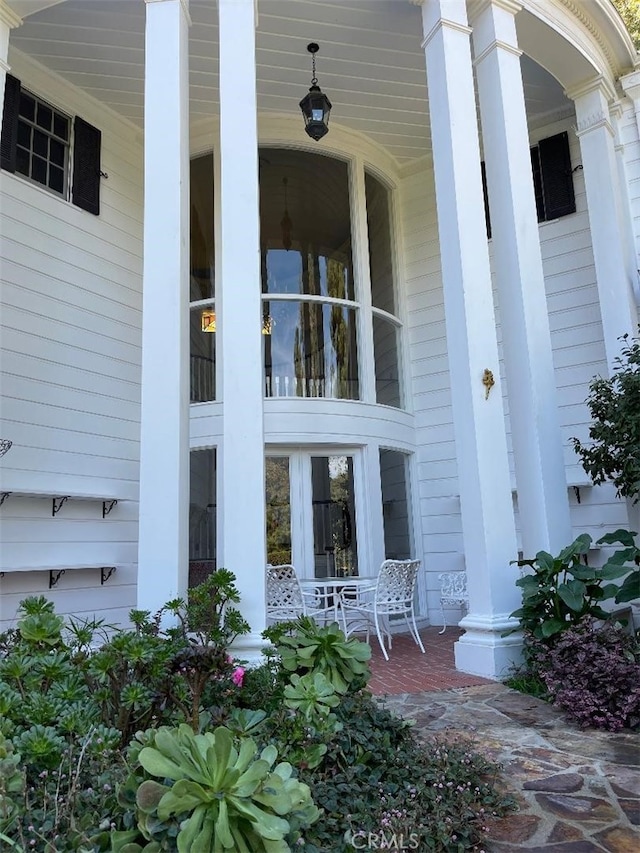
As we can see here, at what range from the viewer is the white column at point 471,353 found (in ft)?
13.1

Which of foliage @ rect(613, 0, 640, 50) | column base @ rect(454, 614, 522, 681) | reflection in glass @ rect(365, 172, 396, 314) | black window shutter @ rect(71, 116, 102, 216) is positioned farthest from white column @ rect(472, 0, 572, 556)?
foliage @ rect(613, 0, 640, 50)

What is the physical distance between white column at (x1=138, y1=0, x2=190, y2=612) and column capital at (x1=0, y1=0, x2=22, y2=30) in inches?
52.2

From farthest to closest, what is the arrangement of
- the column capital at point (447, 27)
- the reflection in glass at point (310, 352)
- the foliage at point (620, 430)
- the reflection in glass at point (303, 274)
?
the reflection in glass at point (303, 274) < the reflection in glass at point (310, 352) < the column capital at point (447, 27) < the foliage at point (620, 430)

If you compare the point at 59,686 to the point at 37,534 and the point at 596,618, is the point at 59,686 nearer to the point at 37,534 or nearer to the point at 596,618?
the point at 596,618

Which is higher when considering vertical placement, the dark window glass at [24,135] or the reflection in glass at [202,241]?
the dark window glass at [24,135]

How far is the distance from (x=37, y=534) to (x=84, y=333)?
77.4 inches

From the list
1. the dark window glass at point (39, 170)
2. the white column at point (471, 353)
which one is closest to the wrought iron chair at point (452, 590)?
the white column at point (471, 353)

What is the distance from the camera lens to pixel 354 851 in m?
1.78

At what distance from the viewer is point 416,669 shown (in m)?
4.43

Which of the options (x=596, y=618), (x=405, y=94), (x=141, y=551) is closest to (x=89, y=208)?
(x=405, y=94)

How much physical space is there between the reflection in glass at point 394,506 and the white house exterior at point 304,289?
32mm

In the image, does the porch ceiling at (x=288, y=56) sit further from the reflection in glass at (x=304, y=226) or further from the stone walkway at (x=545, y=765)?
the stone walkway at (x=545, y=765)

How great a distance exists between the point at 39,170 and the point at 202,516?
3.66 meters

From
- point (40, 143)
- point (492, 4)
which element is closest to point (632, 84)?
point (492, 4)
